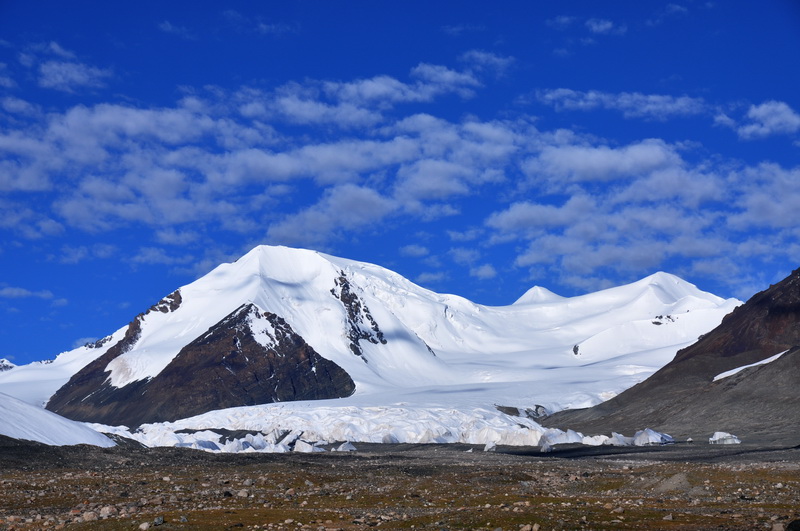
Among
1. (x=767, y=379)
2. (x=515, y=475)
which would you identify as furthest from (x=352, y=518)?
(x=767, y=379)

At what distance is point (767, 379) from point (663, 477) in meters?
125

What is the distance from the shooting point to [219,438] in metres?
192

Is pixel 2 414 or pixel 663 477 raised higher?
pixel 2 414

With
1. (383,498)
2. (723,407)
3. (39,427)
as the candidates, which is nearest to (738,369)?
(723,407)

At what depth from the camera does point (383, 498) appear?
148 feet

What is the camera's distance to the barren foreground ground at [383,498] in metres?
31.9

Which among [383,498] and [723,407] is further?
[723,407]

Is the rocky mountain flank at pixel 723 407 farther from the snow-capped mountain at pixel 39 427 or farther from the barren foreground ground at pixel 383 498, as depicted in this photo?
the snow-capped mountain at pixel 39 427

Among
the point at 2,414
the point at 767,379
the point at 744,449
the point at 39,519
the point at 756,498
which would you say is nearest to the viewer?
the point at 39,519

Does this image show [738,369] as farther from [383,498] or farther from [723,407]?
[383,498]

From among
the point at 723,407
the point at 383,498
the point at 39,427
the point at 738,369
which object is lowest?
the point at 383,498

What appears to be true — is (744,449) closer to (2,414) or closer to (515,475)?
(515,475)

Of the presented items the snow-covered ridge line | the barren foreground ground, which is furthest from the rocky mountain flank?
the barren foreground ground

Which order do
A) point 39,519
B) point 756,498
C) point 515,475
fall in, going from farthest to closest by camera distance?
point 515,475 → point 756,498 → point 39,519
